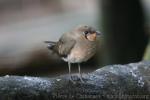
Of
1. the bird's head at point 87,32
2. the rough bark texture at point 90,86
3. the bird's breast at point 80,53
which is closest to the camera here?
the rough bark texture at point 90,86

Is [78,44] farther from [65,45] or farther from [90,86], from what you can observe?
[90,86]

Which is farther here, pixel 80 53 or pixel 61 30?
pixel 61 30

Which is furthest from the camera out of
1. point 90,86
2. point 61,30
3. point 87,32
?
point 61,30

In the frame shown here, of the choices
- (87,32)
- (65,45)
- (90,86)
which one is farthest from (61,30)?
(90,86)

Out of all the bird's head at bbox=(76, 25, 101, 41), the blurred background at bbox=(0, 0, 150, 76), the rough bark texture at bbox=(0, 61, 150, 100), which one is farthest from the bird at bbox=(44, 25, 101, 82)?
the blurred background at bbox=(0, 0, 150, 76)

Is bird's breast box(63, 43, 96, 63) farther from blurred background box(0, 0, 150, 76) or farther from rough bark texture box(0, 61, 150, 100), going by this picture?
blurred background box(0, 0, 150, 76)

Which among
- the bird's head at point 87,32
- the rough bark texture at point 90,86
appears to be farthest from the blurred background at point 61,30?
the bird's head at point 87,32

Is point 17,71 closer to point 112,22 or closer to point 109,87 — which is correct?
point 112,22

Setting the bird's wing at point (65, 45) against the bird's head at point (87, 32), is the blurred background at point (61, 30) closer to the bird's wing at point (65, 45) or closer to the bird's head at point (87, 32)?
the bird's wing at point (65, 45)
